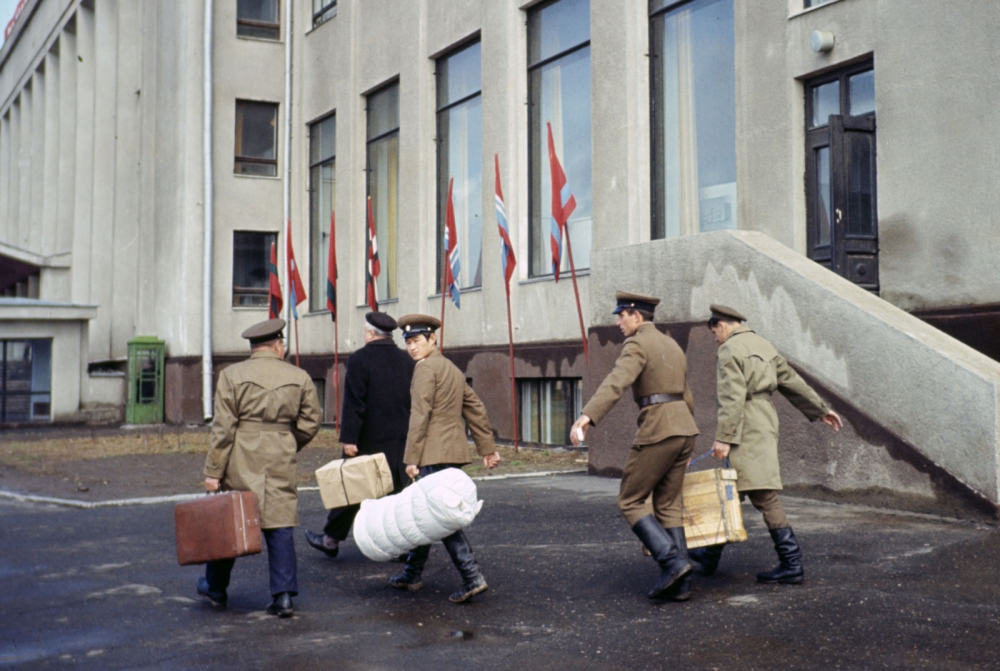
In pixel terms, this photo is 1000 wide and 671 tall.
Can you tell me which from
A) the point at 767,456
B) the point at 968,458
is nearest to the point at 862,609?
the point at 767,456

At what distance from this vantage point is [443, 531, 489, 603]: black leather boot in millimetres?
6973

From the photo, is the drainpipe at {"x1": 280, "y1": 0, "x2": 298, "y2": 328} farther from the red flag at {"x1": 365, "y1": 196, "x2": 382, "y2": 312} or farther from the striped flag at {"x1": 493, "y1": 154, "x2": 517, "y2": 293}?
the striped flag at {"x1": 493, "y1": 154, "x2": 517, "y2": 293}

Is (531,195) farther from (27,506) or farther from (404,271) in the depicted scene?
(27,506)

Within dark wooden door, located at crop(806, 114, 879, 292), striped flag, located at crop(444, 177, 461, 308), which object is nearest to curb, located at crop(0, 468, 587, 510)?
striped flag, located at crop(444, 177, 461, 308)

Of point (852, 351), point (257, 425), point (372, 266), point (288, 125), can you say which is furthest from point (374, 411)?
point (288, 125)

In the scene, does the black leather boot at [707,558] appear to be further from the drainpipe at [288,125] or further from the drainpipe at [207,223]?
the drainpipe at [207,223]

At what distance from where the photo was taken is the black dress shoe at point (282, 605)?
6.75 meters

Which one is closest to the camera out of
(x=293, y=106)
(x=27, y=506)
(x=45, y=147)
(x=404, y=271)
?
(x=27, y=506)

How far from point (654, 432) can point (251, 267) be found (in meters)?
21.6

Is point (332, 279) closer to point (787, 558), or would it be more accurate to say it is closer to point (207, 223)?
point (207, 223)

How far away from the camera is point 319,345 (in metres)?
24.9

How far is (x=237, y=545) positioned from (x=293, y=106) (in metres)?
21.5

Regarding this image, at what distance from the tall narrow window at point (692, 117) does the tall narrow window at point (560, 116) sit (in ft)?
4.73

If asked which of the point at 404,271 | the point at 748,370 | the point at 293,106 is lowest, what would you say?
the point at 748,370
